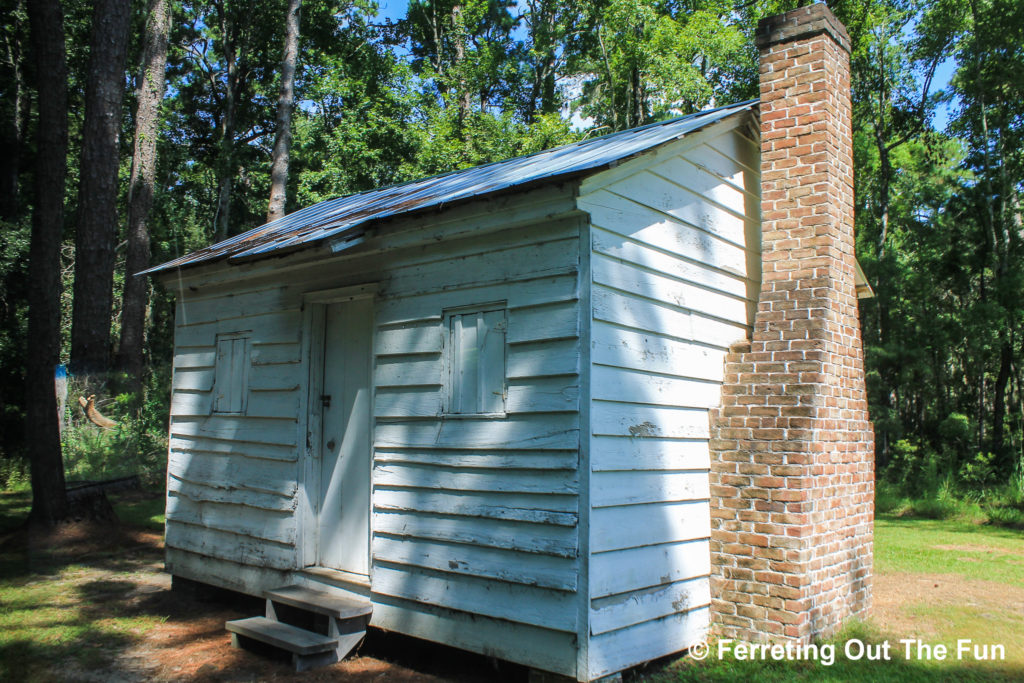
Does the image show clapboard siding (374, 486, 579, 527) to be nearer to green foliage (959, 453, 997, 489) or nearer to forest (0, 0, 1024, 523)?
forest (0, 0, 1024, 523)

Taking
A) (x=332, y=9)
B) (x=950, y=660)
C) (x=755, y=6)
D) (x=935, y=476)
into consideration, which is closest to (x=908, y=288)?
(x=935, y=476)

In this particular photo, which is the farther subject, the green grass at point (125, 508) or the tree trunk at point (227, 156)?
the tree trunk at point (227, 156)

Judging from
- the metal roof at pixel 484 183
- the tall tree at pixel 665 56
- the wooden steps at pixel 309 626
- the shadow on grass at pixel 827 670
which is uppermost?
the tall tree at pixel 665 56

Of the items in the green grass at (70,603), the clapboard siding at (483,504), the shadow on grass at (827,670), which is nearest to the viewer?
the clapboard siding at (483,504)

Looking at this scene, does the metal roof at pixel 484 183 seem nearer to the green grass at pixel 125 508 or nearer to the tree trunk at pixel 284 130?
the green grass at pixel 125 508

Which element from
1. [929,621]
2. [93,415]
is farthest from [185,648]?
[93,415]

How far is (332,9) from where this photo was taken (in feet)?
85.6

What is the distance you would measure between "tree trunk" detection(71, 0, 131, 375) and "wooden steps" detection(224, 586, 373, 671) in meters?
8.98

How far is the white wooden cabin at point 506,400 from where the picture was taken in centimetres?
447

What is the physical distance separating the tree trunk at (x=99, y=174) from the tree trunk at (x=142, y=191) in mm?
2194

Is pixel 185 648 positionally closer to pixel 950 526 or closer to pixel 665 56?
pixel 950 526

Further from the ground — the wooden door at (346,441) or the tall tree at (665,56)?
the tall tree at (665,56)

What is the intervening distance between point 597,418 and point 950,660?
3.17m

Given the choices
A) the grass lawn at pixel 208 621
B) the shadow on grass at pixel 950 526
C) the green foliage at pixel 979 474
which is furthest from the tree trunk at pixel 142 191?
the green foliage at pixel 979 474
